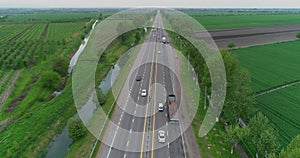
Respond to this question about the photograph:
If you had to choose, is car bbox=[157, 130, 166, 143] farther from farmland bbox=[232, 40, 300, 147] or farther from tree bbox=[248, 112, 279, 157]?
farmland bbox=[232, 40, 300, 147]

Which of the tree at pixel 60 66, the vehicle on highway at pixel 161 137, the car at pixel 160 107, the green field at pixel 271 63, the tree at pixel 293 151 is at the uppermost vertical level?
the tree at pixel 60 66

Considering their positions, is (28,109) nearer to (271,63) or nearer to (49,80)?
(49,80)

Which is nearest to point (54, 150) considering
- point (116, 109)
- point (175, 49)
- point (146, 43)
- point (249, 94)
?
point (116, 109)

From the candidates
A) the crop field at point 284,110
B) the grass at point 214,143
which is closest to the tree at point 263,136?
the grass at point 214,143

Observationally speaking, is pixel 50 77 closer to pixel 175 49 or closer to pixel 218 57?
pixel 218 57

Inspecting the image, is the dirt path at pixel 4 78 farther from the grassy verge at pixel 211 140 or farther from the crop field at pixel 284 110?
the crop field at pixel 284 110

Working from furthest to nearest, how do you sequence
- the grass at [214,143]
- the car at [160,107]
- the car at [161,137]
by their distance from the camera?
the car at [160,107] < the car at [161,137] < the grass at [214,143]
